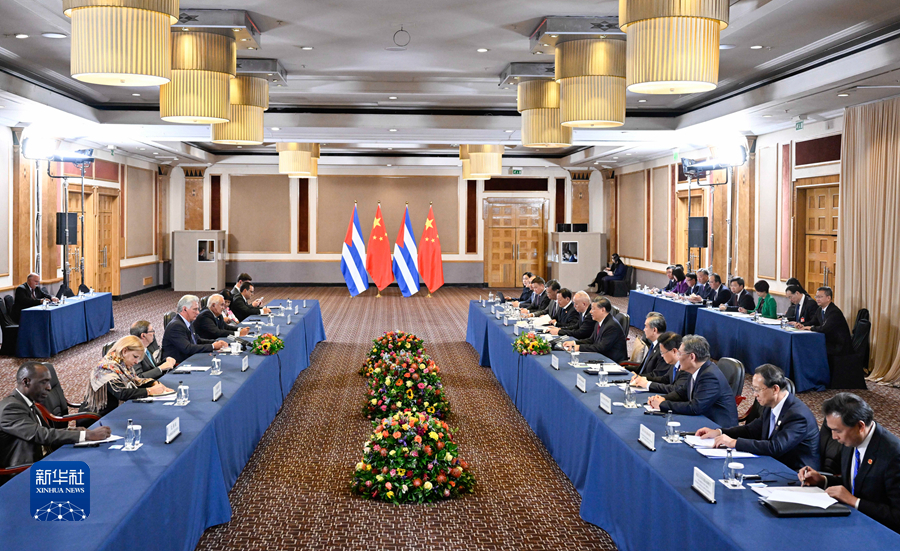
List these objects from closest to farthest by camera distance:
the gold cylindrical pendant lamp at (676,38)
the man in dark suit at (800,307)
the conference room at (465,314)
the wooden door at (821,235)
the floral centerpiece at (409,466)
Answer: the conference room at (465,314) < the gold cylindrical pendant lamp at (676,38) < the floral centerpiece at (409,466) < the man in dark suit at (800,307) < the wooden door at (821,235)

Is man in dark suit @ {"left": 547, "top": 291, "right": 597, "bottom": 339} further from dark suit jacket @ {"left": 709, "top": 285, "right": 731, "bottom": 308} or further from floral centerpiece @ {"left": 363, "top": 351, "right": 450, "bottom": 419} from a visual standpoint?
dark suit jacket @ {"left": 709, "top": 285, "right": 731, "bottom": 308}

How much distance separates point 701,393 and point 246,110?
5504 millimetres

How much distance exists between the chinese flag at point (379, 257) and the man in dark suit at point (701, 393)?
13.9 m

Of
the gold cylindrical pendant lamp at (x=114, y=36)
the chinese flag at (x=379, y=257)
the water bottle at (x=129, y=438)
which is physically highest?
the gold cylindrical pendant lamp at (x=114, y=36)

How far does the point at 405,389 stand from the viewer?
7.00 metres

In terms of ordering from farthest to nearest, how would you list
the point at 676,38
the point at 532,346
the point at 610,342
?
the point at 610,342 → the point at 532,346 → the point at 676,38

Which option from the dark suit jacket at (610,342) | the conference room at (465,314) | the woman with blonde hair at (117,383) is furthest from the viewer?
the dark suit jacket at (610,342)

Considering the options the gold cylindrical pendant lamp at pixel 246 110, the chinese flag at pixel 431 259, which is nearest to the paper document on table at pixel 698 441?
the gold cylindrical pendant lamp at pixel 246 110

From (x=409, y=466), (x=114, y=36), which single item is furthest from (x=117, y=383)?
(x=114, y=36)

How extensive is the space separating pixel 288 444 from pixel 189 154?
13.2 metres

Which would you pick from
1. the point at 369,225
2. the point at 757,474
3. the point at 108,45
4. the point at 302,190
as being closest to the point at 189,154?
the point at 302,190

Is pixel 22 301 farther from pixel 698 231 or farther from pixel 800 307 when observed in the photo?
pixel 698 231

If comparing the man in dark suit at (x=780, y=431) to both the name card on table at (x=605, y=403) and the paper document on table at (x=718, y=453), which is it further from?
the name card on table at (x=605, y=403)

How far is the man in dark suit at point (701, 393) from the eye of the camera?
4.67 metres
